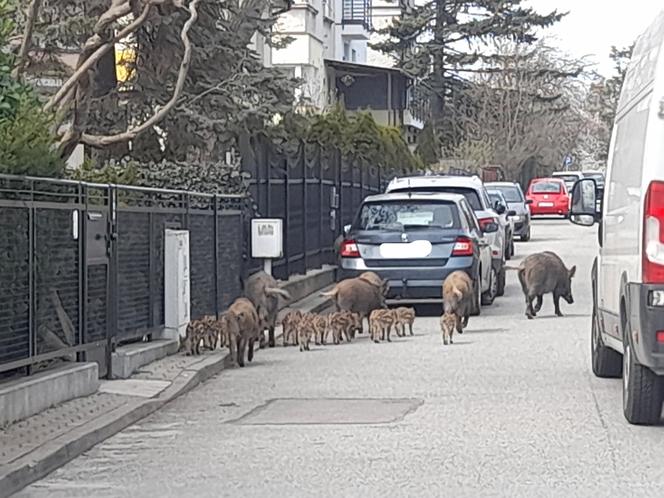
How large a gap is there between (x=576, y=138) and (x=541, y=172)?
631cm

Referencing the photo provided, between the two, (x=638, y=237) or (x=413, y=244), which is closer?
(x=638, y=237)

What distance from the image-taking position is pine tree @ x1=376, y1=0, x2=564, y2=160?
64.4 meters

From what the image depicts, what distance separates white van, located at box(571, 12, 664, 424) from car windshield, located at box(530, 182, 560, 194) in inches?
1680

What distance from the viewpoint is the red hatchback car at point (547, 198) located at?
54375 mm

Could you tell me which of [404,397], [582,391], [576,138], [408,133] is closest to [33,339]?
[404,397]

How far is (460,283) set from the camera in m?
16.7

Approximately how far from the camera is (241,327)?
14125 mm

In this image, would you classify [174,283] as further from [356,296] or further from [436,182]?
[436,182]

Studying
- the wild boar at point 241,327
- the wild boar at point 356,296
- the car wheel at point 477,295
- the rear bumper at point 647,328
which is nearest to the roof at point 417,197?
the car wheel at point 477,295

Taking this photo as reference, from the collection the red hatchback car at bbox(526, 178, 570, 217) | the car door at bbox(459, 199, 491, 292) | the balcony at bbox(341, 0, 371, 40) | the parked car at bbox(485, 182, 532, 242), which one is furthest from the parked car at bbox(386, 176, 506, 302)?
the balcony at bbox(341, 0, 371, 40)

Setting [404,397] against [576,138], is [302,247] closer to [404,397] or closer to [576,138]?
[404,397]

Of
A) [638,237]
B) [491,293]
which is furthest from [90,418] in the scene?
[491,293]

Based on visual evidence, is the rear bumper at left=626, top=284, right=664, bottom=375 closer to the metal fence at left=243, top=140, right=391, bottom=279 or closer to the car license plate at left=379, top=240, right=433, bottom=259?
the car license plate at left=379, top=240, right=433, bottom=259

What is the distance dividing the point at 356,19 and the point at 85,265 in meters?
50.0
